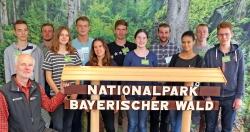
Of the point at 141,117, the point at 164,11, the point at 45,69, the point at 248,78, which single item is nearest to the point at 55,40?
the point at 45,69

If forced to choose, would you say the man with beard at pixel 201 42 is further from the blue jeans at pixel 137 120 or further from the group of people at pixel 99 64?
the blue jeans at pixel 137 120

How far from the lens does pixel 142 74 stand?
9.12 feet

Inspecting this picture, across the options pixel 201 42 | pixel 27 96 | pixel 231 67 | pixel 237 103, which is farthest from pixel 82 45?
pixel 237 103

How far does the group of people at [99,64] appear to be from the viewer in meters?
2.54

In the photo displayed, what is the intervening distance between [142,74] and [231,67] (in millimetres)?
996

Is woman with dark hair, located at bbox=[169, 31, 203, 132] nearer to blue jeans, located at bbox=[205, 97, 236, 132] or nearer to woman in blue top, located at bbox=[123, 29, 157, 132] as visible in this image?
woman in blue top, located at bbox=[123, 29, 157, 132]

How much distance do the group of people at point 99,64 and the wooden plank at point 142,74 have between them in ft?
0.58

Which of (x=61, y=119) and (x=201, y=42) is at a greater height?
(x=201, y=42)

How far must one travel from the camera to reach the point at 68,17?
4301mm

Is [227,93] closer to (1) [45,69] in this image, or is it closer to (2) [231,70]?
(2) [231,70]

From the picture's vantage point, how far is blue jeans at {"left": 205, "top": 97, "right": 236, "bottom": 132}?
3260mm

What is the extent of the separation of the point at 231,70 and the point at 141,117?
1.00m

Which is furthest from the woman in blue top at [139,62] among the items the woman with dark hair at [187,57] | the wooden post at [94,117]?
the wooden post at [94,117]

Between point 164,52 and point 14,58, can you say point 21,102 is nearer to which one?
point 14,58
